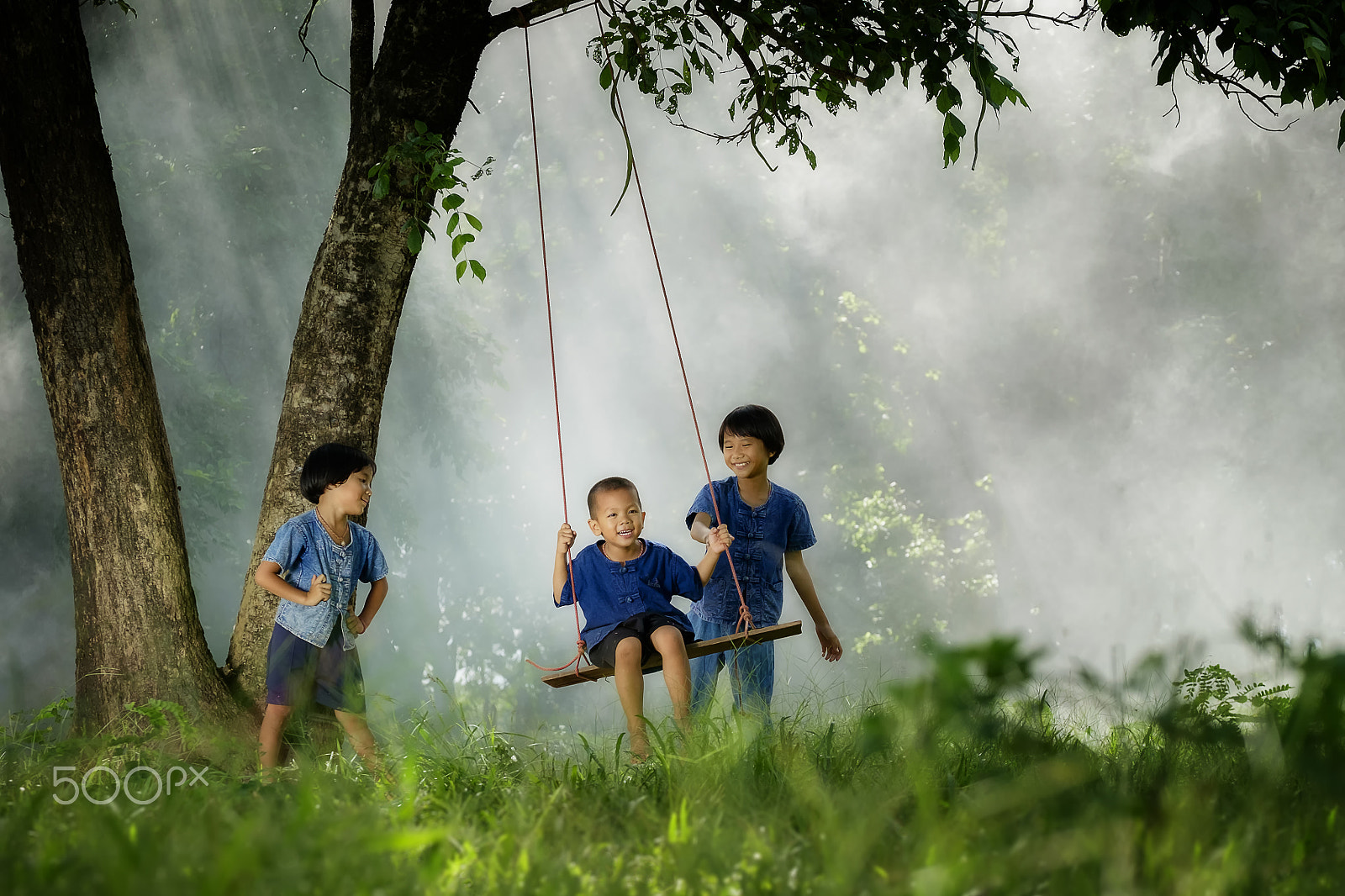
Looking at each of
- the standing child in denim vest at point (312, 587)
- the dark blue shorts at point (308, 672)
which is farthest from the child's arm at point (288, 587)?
the dark blue shorts at point (308, 672)

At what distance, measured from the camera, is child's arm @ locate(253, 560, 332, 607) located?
9.75 feet

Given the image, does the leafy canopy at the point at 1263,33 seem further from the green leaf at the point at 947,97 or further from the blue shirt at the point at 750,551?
the blue shirt at the point at 750,551

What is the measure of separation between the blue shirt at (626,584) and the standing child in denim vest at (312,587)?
2.06 feet

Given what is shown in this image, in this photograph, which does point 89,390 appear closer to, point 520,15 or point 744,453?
point 520,15

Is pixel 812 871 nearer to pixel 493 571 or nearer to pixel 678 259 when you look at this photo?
pixel 493 571

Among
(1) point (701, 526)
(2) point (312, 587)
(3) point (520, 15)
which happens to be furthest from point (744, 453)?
(3) point (520, 15)

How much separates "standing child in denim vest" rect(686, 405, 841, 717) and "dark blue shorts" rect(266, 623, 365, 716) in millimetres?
1118

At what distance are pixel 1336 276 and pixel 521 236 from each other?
15.2 metres

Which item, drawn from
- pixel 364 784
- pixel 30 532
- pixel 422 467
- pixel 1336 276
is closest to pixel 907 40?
pixel 364 784

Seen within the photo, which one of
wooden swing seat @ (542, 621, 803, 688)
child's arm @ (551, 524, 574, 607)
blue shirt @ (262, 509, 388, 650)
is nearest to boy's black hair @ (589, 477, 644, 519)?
child's arm @ (551, 524, 574, 607)

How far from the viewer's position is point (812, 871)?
1.48 m

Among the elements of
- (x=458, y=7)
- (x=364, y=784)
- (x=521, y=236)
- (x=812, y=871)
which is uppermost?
(x=521, y=236)

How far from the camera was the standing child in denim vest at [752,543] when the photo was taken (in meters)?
3.46

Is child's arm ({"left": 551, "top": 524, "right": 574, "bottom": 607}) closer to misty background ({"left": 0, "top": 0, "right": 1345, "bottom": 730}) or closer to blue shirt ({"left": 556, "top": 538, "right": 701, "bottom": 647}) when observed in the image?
blue shirt ({"left": 556, "top": 538, "right": 701, "bottom": 647})
